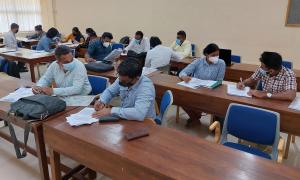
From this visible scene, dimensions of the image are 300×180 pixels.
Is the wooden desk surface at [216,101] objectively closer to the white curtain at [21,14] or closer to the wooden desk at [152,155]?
the wooden desk at [152,155]

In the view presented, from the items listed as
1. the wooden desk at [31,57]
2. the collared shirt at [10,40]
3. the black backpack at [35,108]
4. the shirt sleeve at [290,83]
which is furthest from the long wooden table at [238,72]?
the collared shirt at [10,40]

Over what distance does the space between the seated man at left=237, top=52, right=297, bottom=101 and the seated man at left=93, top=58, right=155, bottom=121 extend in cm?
120

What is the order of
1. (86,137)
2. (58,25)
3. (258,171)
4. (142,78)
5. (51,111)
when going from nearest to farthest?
(258,171) → (86,137) → (51,111) → (142,78) → (58,25)

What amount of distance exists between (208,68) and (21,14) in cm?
776

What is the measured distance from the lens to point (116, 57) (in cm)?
445

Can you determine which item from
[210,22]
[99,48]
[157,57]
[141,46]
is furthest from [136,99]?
[210,22]

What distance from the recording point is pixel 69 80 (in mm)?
2725

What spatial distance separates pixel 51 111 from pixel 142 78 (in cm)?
79

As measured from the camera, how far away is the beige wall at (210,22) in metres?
5.31

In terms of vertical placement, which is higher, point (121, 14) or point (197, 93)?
point (121, 14)

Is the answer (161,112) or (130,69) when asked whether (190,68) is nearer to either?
(161,112)

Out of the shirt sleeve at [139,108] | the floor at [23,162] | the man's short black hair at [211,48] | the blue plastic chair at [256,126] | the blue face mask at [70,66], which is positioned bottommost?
the floor at [23,162]

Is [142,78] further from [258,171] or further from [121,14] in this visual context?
[121,14]

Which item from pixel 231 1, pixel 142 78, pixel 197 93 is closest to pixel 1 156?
pixel 142 78
